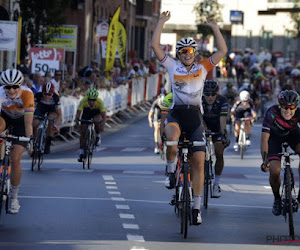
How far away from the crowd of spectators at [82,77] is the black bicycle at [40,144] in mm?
5506

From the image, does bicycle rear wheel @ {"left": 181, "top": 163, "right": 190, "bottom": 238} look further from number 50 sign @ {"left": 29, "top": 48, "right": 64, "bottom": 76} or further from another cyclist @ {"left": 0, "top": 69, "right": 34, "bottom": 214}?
number 50 sign @ {"left": 29, "top": 48, "right": 64, "bottom": 76}

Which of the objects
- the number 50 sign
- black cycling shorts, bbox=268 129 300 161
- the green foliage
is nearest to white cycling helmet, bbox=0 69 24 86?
black cycling shorts, bbox=268 129 300 161

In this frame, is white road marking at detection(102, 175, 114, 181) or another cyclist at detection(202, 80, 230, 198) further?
white road marking at detection(102, 175, 114, 181)

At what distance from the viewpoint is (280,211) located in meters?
14.5

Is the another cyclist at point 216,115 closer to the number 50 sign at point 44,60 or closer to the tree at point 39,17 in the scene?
the number 50 sign at point 44,60

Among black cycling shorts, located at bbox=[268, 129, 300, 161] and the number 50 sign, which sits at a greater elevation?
black cycling shorts, located at bbox=[268, 129, 300, 161]

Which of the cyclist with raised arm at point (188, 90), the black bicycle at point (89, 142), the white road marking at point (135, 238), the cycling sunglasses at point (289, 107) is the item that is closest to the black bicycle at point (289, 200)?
the cycling sunglasses at point (289, 107)

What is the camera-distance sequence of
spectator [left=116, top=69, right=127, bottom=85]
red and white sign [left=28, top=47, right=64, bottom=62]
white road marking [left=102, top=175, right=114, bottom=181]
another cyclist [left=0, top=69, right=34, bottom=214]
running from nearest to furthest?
another cyclist [left=0, top=69, right=34, bottom=214], white road marking [left=102, top=175, right=114, bottom=181], red and white sign [left=28, top=47, right=64, bottom=62], spectator [left=116, top=69, right=127, bottom=85]

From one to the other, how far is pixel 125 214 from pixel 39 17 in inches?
867

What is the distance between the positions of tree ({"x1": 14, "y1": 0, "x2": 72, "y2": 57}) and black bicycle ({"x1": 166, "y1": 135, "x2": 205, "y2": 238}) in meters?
23.3

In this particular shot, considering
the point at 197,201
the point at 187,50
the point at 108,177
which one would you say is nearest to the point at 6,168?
the point at 197,201

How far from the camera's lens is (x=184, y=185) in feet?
44.7

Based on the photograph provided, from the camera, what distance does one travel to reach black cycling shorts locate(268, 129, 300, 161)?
14.4 metres

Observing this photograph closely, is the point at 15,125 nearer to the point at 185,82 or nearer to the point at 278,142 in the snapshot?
the point at 185,82
